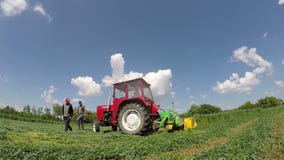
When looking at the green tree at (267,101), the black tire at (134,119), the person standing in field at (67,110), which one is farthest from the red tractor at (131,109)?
the green tree at (267,101)

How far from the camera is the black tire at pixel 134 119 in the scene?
8.78 metres

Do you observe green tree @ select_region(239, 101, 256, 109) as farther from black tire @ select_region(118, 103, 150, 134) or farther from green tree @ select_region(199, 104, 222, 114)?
black tire @ select_region(118, 103, 150, 134)

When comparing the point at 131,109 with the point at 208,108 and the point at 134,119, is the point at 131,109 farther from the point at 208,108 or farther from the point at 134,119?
the point at 208,108

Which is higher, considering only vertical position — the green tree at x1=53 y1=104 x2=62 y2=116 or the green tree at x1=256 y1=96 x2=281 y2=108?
the green tree at x1=53 y1=104 x2=62 y2=116

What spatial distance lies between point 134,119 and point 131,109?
1.45 ft

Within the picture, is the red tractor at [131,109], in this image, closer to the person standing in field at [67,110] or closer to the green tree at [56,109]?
the person standing in field at [67,110]

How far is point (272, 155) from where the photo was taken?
436 cm

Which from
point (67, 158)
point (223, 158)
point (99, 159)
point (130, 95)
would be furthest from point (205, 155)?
point (130, 95)

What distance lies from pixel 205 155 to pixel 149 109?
5.28 metres

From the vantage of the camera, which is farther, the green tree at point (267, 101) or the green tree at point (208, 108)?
the green tree at point (267, 101)

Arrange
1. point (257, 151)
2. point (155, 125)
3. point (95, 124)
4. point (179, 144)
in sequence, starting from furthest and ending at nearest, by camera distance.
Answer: point (95, 124)
point (155, 125)
point (179, 144)
point (257, 151)

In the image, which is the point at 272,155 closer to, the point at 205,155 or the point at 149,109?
the point at 205,155

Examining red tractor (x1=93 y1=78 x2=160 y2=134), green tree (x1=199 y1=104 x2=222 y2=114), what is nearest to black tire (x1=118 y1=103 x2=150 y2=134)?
red tractor (x1=93 y1=78 x2=160 y2=134)

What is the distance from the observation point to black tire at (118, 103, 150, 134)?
28.8 ft
